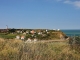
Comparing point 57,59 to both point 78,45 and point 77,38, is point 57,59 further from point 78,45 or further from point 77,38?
point 77,38

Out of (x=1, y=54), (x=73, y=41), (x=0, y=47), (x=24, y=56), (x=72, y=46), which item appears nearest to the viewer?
(x=24, y=56)

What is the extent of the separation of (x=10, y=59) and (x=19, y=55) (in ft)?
1.52

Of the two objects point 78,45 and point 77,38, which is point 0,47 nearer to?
point 78,45

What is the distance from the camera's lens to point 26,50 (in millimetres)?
11773

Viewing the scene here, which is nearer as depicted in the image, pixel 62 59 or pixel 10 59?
pixel 10 59

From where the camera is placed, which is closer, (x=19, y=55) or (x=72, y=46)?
(x=19, y=55)

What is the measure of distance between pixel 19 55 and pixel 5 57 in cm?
64

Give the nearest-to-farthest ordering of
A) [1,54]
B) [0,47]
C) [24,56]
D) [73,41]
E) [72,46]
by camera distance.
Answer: [24,56]
[1,54]
[0,47]
[72,46]
[73,41]

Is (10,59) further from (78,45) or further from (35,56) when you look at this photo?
(78,45)

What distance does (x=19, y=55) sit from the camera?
10766 millimetres

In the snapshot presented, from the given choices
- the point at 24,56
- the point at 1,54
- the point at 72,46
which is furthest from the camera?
the point at 72,46

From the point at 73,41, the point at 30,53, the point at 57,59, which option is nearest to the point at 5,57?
the point at 30,53

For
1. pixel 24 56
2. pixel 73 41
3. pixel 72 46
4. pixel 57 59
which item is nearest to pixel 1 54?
pixel 24 56

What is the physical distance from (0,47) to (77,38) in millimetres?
9304
